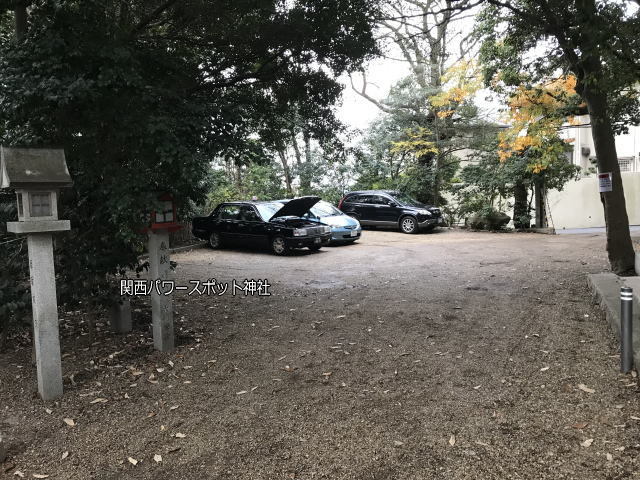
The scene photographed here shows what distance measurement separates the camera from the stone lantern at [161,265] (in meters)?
5.04

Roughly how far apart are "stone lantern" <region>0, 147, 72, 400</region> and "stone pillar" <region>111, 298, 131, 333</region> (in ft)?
5.54

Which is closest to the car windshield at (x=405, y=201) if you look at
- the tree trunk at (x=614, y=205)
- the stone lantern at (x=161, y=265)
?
the tree trunk at (x=614, y=205)

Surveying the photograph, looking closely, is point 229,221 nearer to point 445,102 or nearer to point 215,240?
point 215,240

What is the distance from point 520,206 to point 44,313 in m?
17.5

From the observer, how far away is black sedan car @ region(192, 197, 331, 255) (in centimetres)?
1261

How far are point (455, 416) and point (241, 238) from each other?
33.9 ft

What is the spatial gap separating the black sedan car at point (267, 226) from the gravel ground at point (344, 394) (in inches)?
194

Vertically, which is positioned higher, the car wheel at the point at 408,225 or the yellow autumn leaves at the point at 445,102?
the yellow autumn leaves at the point at 445,102

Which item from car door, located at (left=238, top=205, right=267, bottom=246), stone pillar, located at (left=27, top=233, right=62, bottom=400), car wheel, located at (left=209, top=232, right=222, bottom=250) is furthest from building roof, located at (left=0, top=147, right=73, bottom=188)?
car wheel, located at (left=209, top=232, right=222, bottom=250)

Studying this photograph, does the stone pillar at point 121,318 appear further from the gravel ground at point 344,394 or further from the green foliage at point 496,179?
the green foliage at point 496,179

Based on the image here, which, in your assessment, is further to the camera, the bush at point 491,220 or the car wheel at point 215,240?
the bush at point 491,220

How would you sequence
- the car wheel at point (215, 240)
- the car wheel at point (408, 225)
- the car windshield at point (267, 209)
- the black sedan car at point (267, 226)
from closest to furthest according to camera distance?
the black sedan car at point (267, 226) → the car windshield at point (267, 209) → the car wheel at point (215, 240) → the car wheel at point (408, 225)

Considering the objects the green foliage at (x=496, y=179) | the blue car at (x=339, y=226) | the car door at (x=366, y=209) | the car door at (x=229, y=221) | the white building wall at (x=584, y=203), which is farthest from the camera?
the white building wall at (x=584, y=203)

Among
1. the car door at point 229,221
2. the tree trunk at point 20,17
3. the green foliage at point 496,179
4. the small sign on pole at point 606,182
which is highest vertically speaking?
the tree trunk at point 20,17
